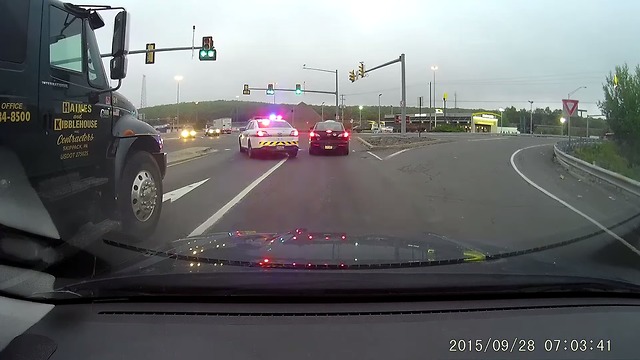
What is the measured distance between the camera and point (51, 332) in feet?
8.70

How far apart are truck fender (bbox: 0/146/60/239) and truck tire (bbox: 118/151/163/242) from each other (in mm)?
1401

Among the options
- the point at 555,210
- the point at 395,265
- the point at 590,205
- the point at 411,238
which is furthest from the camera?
the point at 590,205

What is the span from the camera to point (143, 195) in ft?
20.5

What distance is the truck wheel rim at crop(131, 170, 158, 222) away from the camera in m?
6.05

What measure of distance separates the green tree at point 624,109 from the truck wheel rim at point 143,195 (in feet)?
63.2

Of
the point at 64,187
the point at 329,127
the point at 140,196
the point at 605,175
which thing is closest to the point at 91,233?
the point at 64,187

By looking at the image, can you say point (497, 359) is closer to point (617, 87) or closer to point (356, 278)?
point (356, 278)

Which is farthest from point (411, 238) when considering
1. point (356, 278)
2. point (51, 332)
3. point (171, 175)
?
point (171, 175)

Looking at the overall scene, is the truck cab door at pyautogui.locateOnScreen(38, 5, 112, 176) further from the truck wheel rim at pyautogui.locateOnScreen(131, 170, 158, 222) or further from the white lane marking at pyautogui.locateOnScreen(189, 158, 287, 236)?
the white lane marking at pyautogui.locateOnScreen(189, 158, 287, 236)

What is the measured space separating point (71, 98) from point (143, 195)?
1705 mm

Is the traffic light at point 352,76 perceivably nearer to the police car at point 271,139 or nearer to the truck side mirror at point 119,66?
the police car at point 271,139

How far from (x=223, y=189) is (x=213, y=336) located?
8818 millimetres

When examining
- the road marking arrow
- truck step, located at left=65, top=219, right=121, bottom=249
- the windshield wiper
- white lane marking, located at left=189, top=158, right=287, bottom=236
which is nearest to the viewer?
the windshield wiper

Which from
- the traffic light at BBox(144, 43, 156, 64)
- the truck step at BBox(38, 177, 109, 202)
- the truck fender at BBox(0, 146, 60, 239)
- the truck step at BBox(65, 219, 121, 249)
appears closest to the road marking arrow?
the truck step at BBox(65, 219, 121, 249)
